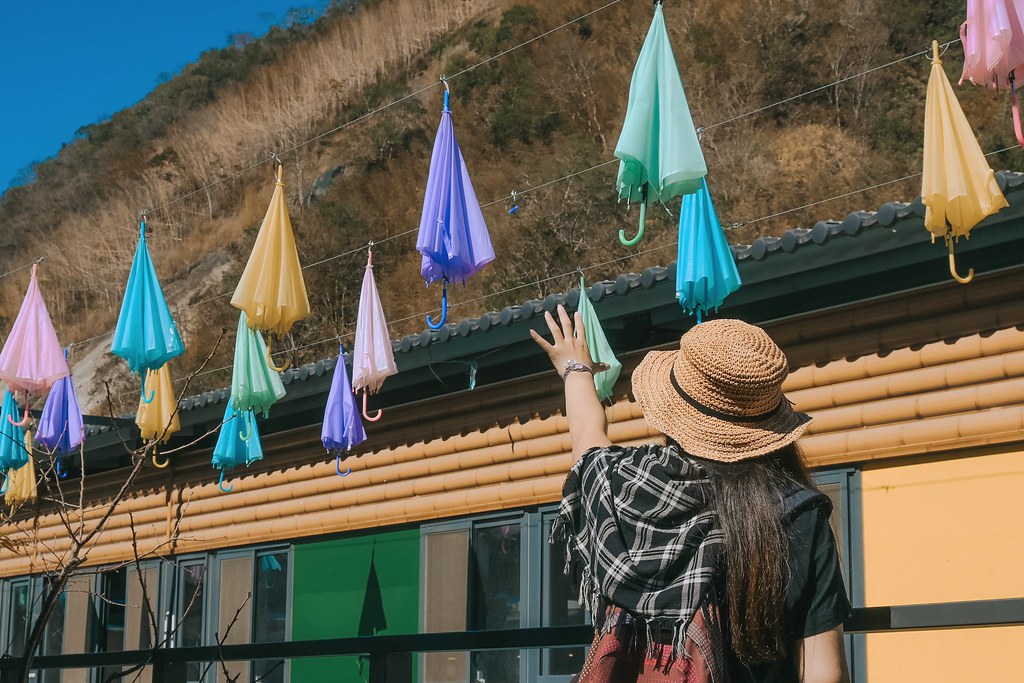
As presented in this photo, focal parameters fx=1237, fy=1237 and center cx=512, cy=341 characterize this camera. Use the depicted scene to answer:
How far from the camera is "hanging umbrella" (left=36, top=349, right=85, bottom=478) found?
10977mm

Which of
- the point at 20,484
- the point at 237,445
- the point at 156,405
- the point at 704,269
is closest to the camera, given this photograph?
the point at 704,269

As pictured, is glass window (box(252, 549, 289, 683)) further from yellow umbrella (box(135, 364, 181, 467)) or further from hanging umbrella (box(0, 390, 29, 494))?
hanging umbrella (box(0, 390, 29, 494))

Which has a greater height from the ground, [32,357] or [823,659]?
[32,357]

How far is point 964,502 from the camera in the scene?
21.6 feet

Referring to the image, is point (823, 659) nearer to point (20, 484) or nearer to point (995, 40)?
point (995, 40)

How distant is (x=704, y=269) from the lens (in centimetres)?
686

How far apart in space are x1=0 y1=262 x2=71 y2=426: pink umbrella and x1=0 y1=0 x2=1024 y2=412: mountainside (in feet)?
14.0

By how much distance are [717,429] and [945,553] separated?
5.13 m

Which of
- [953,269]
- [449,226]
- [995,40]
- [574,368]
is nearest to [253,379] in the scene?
[449,226]

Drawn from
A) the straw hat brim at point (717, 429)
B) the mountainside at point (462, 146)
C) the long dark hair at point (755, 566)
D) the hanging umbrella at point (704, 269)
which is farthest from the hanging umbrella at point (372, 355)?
the long dark hair at point (755, 566)

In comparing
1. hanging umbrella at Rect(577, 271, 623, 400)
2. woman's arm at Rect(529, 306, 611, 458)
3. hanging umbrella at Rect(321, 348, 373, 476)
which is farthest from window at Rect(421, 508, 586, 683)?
woman's arm at Rect(529, 306, 611, 458)

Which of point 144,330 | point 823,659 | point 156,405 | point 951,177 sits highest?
point 144,330

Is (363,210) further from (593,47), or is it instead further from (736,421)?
(736,421)

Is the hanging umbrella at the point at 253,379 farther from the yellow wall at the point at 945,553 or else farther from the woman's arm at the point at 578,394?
the woman's arm at the point at 578,394
